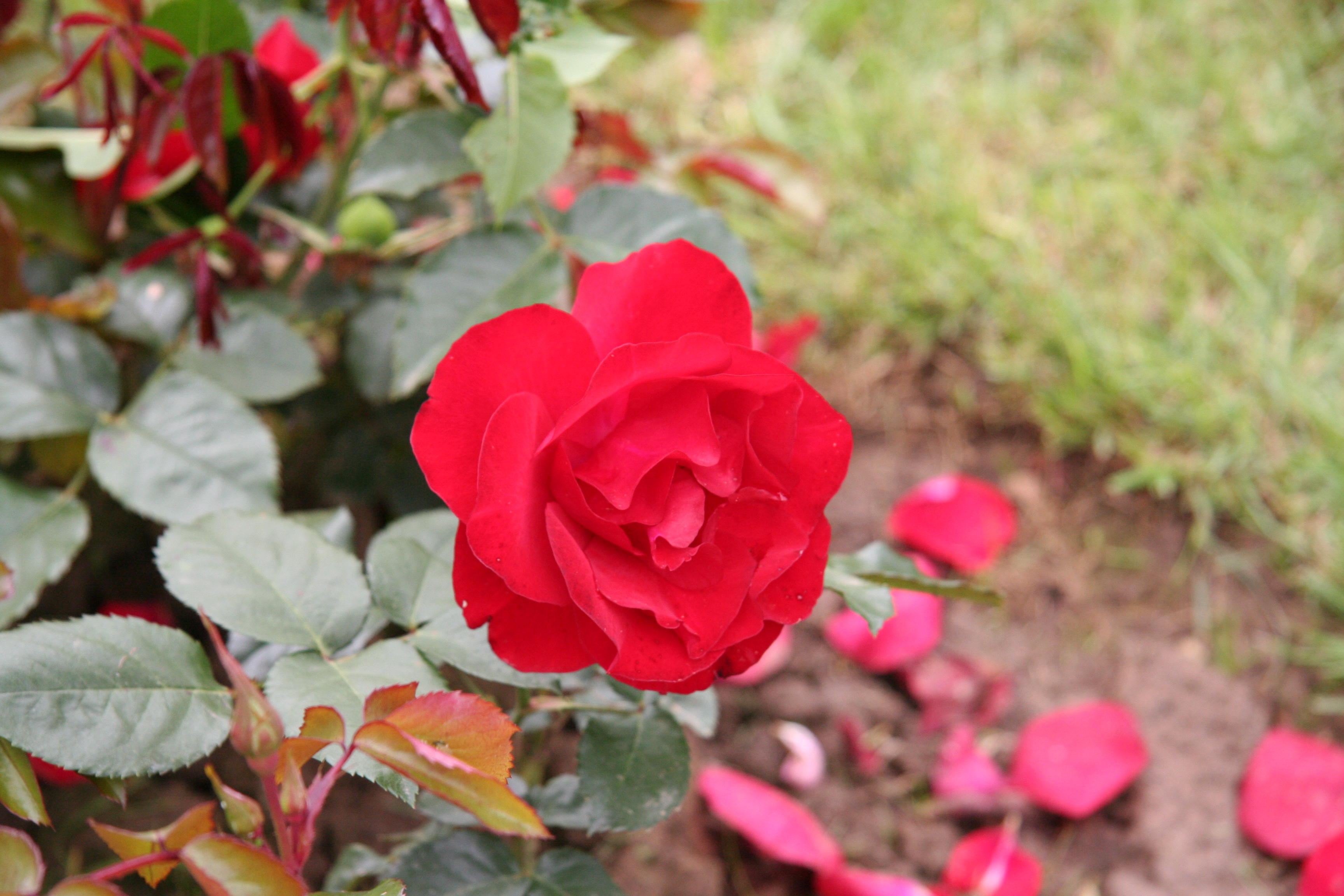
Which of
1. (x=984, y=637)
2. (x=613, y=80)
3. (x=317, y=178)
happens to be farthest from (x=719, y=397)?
(x=613, y=80)

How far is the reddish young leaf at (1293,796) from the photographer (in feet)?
3.34

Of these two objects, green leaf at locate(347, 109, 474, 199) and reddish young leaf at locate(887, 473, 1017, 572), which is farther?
reddish young leaf at locate(887, 473, 1017, 572)

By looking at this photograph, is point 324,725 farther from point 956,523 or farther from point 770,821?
point 956,523

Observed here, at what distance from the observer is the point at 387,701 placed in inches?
17.7

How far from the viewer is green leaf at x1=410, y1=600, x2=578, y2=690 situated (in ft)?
1.77

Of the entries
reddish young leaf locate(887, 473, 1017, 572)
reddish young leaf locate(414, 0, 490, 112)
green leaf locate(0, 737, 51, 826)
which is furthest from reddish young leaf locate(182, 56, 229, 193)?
reddish young leaf locate(887, 473, 1017, 572)

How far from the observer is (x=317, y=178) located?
1001 millimetres

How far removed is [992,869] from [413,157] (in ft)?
2.94

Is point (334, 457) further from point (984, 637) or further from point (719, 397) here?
point (984, 637)

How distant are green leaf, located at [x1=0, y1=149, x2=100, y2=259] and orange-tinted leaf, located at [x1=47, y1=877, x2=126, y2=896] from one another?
2.20 feet

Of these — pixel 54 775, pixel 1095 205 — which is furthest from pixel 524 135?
pixel 1095 205

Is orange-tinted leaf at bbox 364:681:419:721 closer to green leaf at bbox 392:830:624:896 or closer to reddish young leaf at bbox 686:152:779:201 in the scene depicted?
green leaf at bbox 392:830:624:896

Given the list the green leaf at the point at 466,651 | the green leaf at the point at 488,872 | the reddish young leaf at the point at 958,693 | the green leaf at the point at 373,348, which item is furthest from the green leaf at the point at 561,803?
the reddish young leaf at the point at 958,693

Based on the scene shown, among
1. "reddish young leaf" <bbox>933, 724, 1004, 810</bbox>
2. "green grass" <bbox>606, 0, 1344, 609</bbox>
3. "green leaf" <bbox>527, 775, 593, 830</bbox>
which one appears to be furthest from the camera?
"green grass" <bbox>606, 0, 1344, 609</bbox>
